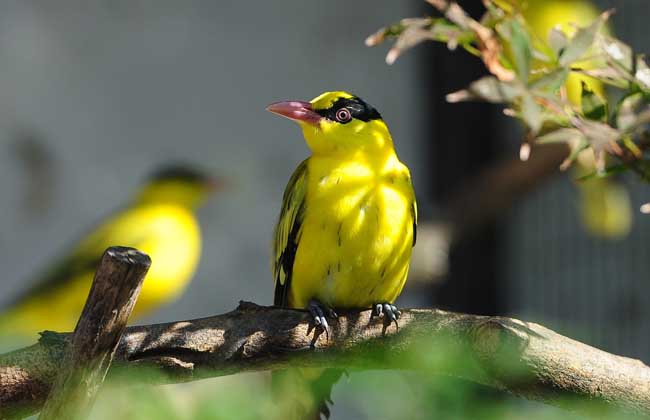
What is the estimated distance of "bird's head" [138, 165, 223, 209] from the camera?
3.17 meters

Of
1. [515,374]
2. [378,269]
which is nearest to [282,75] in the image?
[378,269]

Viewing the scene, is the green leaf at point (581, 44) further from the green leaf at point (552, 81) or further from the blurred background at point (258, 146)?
the blurred background at point (258, 146)

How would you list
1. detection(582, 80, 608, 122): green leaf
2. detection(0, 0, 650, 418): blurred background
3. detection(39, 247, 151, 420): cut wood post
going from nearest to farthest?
detection(39, 247, 151, 420): cut wood post < detection(582, 80, 608, 122): green leaf < detection(0, 0, 650, 418): blurred background

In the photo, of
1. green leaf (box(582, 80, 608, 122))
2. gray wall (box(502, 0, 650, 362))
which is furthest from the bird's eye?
gray wall (box(502, 0, 650, 362))

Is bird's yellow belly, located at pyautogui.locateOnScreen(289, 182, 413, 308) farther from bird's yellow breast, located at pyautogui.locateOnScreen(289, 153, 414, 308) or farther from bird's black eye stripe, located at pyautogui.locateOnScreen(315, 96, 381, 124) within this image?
bird's black eye stripe, located at pyautogui.locateOnScreen(315, 96, 381, 124)

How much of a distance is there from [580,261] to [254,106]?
3.84 feet

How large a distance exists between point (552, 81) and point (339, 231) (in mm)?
739

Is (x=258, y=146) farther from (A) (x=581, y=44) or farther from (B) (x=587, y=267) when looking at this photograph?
(A) (x=581, y=44)

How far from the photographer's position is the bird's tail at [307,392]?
171 cm

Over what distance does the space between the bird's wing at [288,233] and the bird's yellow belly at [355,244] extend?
0.9 inches

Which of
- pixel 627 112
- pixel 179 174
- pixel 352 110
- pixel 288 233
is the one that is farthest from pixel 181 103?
pixel 627 112

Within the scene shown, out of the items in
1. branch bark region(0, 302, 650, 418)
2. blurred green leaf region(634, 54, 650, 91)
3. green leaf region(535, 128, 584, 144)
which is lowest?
branch bark region(0, 302, 650, 418)

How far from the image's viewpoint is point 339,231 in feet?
6.07

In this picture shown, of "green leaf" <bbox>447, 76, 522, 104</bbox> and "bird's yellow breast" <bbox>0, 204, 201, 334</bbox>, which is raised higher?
"green leaf" <bbox>447, 76, 522, 104</bbox>
